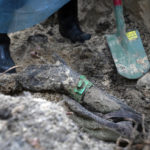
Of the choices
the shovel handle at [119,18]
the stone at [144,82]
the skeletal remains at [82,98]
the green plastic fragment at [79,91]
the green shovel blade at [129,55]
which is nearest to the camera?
the skeletal remains at [82,98]

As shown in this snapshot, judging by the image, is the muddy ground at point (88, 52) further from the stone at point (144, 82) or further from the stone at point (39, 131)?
the stone at point (39, 131)

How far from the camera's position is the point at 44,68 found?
124cm

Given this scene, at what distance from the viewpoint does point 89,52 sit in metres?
1.87

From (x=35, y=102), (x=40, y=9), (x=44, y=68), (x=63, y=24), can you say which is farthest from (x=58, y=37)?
(x=35, y=102)

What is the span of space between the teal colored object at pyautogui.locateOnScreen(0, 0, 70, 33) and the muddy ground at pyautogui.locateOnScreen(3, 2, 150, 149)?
323mm

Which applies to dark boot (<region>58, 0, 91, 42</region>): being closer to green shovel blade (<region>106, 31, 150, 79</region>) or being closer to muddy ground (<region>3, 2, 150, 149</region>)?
muddy ground (<region>3, 2, 150, 149</region>)

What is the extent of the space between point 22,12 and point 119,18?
0.90 meters

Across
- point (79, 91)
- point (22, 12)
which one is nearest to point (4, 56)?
point (22, 12)

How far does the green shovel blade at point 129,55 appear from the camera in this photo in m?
1.73

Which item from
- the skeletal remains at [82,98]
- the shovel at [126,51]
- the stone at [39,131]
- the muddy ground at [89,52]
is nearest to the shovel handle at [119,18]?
the shovel at [126,51]

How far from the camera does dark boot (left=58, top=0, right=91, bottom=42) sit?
1.95 m

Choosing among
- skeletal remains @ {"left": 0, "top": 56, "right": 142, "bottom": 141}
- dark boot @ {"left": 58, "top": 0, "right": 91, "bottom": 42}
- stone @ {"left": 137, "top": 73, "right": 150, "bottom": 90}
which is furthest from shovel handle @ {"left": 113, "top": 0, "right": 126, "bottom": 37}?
skeletal remains @ {"left": 0, "top": 56, "right": 142, "bottom": 141}

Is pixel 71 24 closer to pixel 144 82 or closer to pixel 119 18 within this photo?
pixel 119 18

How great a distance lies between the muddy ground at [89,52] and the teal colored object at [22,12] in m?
0.32
